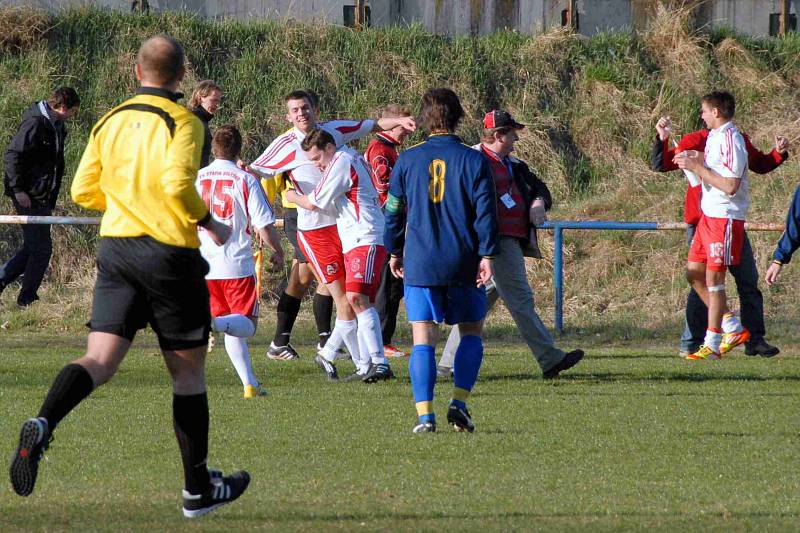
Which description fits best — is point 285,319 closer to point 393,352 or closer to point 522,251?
point 393,352

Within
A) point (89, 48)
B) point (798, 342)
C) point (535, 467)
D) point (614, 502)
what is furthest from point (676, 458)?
point (89, 48)

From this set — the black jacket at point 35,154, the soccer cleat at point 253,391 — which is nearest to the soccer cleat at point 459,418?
the soccer cleat at point 253,391

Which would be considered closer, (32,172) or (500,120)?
(500,120)

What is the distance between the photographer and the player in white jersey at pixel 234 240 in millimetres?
9102

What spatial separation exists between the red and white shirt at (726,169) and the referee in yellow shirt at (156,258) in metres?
6.84

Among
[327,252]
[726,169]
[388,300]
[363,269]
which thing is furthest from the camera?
[388,300]

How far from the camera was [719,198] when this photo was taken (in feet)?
37.0

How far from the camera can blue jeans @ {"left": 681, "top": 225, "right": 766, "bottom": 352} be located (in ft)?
38.6

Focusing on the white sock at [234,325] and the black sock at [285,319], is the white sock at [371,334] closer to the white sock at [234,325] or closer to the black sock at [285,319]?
the white sock at [234,325]

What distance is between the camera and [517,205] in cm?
995

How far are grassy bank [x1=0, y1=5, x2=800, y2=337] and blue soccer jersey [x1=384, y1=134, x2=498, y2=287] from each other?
1069 centimetres

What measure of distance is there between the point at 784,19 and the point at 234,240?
16.2 metres

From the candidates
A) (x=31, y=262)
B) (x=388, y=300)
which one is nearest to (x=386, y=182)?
(x=388, y=300)

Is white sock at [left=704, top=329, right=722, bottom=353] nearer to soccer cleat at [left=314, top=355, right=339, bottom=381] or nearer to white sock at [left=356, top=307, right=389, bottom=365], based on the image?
white sock at [left=356, top=307, right=389, bottom=365]
